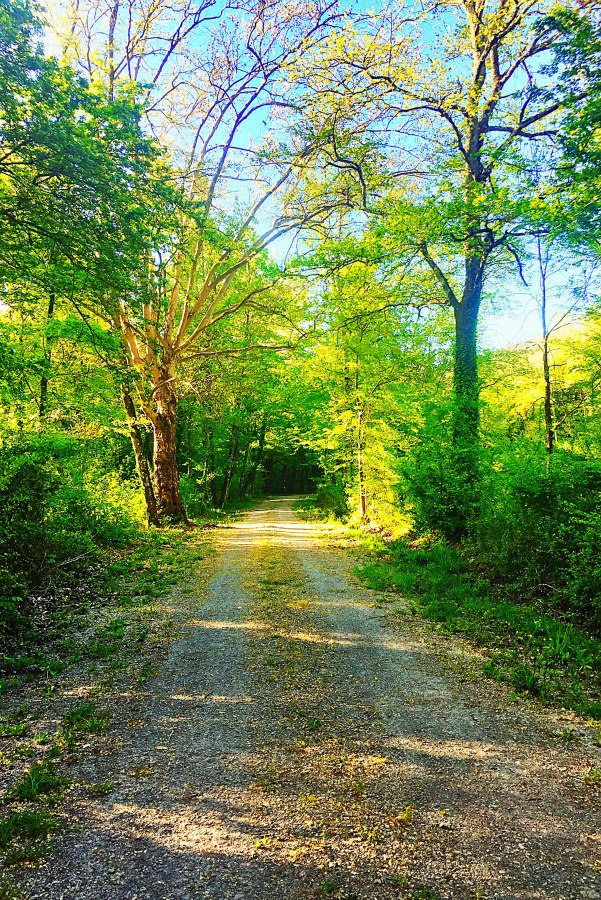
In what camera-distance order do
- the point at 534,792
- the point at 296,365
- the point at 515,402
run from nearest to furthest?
the point at 534,792 < the point at 296,365 < the point at 515,402

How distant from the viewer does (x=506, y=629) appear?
648 cm

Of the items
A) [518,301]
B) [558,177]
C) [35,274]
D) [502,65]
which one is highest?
[502,65]

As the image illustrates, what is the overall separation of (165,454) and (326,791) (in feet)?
47.4

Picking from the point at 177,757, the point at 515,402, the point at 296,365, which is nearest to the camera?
the point at 177,757

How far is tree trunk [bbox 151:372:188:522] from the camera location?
1652cm

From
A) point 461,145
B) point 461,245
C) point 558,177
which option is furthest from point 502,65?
point 558,177

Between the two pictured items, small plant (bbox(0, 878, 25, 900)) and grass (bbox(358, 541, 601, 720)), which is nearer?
small plant (bbox(0, 878, 25, 900))

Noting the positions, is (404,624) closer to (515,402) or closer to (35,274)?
(35,274)

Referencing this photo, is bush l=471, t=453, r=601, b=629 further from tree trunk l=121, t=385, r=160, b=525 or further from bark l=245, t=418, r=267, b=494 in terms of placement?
bark l=245, t=418, r=267, b=494

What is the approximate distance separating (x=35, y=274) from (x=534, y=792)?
8894mm

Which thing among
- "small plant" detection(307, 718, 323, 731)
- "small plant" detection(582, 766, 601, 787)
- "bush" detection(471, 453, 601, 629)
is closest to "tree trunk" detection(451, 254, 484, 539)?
"bush" detection(471, 453, 601, 629)

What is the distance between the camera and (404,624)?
7.05 metres

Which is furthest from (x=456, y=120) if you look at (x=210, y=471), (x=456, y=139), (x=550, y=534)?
(x=210, y=471)

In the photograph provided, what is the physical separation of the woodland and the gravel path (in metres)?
1.44
